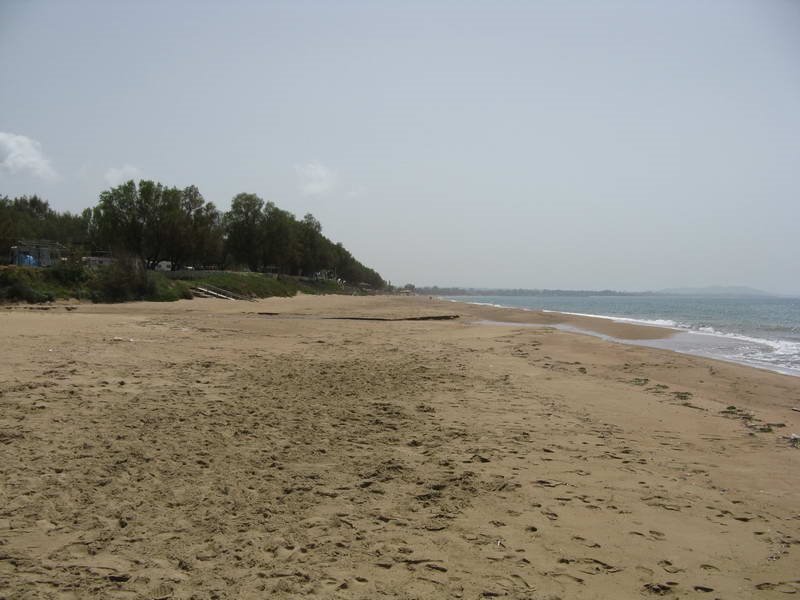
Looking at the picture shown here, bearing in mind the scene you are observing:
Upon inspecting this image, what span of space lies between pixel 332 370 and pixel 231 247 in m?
70.7

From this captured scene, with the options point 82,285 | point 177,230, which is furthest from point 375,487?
point 177,230

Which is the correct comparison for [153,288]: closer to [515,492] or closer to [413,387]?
[413,387]

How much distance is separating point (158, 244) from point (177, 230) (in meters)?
2.36

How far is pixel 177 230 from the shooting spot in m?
54.0

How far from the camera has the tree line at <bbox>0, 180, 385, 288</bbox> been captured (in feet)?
171

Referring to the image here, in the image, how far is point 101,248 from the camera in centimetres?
6156

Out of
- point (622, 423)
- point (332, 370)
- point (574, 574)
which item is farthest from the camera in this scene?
point (332, 370)

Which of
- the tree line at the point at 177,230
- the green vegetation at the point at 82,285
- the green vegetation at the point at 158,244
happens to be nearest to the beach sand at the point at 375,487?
the green vegetation at the point at 82,285

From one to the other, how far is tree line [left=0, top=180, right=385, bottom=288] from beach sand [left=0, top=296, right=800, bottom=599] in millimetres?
32092

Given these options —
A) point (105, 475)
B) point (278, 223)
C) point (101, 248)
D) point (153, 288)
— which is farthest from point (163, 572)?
point (278, 223)

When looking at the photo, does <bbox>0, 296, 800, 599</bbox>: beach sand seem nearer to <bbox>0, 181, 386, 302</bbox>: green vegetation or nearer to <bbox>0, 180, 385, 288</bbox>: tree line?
<bbox>0, 181, 386, 302</bbox>: green vegetation

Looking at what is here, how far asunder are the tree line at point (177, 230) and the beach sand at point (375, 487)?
3209 centimetres

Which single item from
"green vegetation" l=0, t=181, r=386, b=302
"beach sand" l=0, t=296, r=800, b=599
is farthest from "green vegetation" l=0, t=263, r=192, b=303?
"beach sand" l=0, t=296, r=800, b=599

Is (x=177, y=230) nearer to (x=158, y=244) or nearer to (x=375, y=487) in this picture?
(x=158, y=244)
